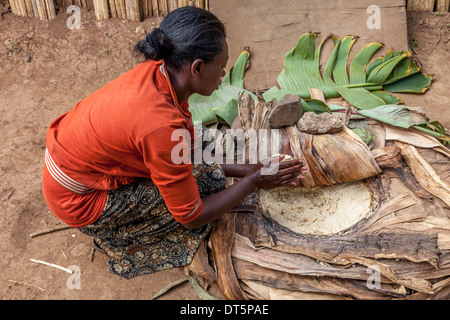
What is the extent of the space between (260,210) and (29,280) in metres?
1.09

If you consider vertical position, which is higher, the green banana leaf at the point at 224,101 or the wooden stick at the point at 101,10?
the wooden stick at the point at 101,10

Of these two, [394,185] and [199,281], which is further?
[394,185]

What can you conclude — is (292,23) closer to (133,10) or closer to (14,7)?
(133,10)

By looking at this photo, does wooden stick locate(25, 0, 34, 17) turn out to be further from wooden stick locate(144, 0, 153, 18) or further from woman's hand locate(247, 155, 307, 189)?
woman's hand locate(247, 155, 307, 189)

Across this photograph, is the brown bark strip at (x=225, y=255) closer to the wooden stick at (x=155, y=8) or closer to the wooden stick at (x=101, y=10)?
the wooden stick at (x=155, y=8)

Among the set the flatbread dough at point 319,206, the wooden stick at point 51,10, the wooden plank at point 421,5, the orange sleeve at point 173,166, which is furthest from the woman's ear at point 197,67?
the wooden plank at point 421,5

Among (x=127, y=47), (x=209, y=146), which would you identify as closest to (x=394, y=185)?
(x=209, y=146)

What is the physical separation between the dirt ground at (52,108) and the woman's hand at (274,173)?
54cm

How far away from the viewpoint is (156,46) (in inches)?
53.6

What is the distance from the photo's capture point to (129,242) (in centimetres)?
188

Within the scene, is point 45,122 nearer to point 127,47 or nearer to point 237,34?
point 127,47

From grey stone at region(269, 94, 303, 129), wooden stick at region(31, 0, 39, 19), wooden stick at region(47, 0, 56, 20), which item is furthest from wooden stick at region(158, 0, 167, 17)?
grey stone at region(269, 94, 303, 129)

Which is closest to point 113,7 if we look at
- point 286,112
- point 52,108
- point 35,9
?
point 35,9

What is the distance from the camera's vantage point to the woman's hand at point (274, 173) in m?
1.75
